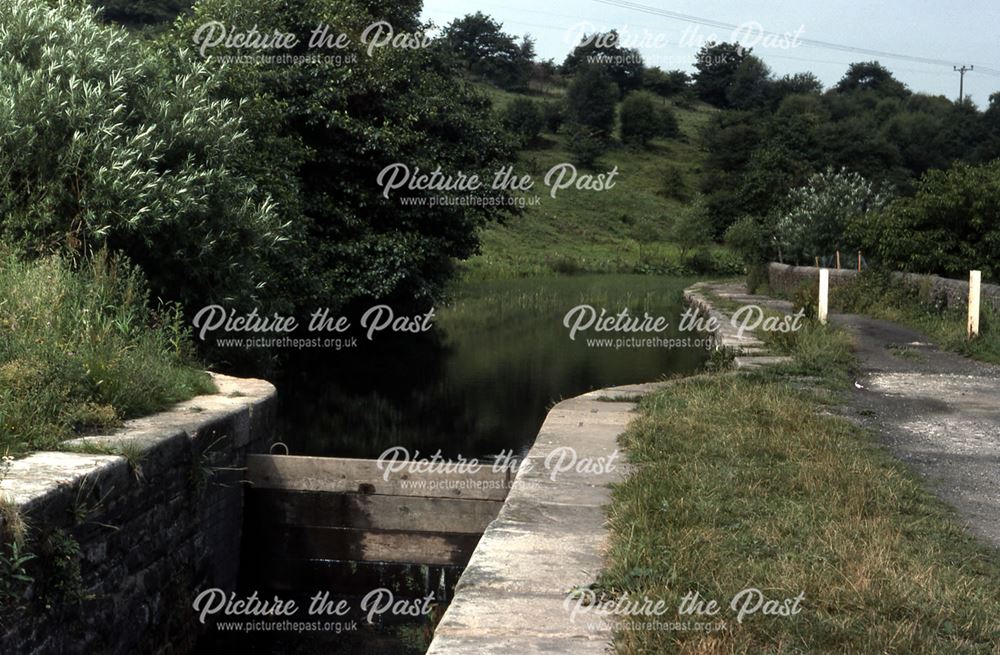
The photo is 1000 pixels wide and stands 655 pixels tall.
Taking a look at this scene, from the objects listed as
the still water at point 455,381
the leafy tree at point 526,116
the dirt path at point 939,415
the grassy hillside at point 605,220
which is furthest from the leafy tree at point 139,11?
the dirt path at point 939,415

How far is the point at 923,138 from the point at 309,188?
61.0 m

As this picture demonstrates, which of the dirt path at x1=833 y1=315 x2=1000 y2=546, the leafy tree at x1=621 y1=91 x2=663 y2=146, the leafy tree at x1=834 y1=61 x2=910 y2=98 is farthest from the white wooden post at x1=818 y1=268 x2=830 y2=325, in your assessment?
the leafy tree at x1=834 y1=61 x2=910 y2=98

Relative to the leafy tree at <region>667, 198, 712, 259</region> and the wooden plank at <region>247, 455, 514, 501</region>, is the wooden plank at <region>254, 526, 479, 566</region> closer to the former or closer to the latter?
the wooden plank at <region>247, 455, 514, 501</region>

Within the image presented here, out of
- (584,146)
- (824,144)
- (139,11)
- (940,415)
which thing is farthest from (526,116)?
(940,415)

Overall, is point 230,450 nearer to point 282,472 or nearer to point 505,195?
point 282,472

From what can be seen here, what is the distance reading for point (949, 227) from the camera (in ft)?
67.5

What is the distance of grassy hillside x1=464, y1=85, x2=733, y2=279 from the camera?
1978 inches

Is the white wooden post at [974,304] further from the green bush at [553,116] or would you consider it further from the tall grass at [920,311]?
the green bush at [553,116]

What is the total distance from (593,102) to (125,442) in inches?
3017

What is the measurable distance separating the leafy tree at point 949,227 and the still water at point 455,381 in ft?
14.5

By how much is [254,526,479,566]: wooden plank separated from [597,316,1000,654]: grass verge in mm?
1528

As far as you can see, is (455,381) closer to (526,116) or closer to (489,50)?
(526,116)

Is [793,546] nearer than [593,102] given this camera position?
Yes

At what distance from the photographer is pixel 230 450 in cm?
787
